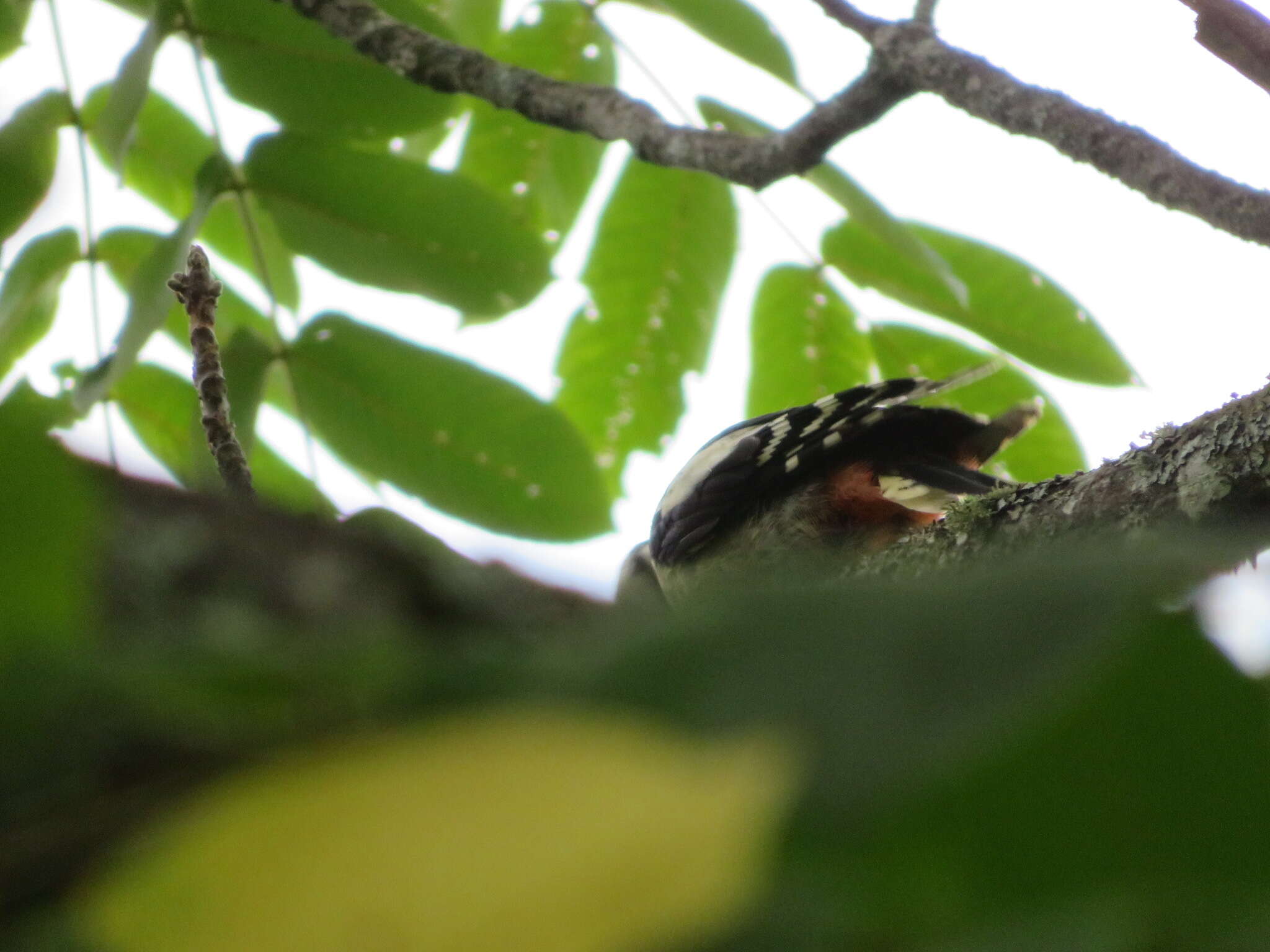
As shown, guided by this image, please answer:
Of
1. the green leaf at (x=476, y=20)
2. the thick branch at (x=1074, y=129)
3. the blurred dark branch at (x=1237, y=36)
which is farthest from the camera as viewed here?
the green leaf at (x=476, y=20)

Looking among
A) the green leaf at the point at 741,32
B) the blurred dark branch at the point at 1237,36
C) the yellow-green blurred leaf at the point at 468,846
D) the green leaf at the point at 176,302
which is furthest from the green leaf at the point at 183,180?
the yellow-green blurred leaf at the point at 468,846

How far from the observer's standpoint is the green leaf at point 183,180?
2.51 metres

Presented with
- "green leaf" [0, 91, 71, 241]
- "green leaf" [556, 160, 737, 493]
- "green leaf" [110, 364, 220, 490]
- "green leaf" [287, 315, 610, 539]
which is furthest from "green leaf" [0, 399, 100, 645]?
"green leaf" [556, 160, 737, 493]

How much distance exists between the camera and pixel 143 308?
75.6 inches

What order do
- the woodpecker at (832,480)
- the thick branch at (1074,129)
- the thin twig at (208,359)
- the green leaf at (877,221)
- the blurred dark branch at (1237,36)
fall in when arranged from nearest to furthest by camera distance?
the blurred dark branch at (1237,36), the thick branch at (1074,129), the thin twig at (208,359), the green leaf at (877,221), the woodpecker at (832,480)

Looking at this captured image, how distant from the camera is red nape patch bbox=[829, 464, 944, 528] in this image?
2.95 m

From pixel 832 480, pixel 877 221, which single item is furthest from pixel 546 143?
pixel 832 480

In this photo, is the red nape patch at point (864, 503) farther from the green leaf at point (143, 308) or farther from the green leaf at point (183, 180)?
the green leaf at point (143, 308)

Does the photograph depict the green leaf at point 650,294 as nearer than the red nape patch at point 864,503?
Yes

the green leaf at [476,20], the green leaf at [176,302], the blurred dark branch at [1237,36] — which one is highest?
the green leaf at [476,20]

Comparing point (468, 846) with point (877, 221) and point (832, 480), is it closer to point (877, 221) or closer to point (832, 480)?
point (877, 221)

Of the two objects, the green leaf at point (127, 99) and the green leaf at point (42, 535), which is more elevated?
the green leaf at point (127, 99)

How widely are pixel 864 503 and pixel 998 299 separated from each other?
2.12 ft

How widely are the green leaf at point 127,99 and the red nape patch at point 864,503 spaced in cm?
182
